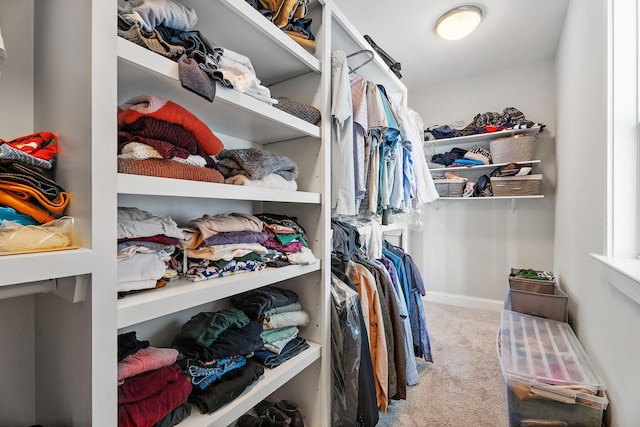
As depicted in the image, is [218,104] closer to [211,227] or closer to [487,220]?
[211,227]

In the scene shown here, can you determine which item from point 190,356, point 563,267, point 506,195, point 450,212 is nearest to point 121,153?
point 190,356

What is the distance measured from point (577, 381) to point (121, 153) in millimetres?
1725

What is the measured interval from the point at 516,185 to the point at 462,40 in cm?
136

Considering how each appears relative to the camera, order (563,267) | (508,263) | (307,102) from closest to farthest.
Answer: (307,102) → (563,267) → (508,263)

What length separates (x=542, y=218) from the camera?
2.87 meters

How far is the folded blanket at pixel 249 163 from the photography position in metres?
1.05

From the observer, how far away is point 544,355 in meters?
1.33

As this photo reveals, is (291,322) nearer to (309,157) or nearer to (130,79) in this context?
(309,157)

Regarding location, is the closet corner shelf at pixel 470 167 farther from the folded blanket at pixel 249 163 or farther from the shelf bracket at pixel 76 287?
the shelf bracket at pixel 76 287

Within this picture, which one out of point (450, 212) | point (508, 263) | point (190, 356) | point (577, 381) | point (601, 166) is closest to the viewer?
point (190, 356)

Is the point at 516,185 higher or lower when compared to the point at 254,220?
higher

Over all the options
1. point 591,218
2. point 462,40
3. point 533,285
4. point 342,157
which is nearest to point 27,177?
point 342,157

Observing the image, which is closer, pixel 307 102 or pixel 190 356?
pixel 190 356

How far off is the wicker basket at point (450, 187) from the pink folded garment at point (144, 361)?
2.87 metres
